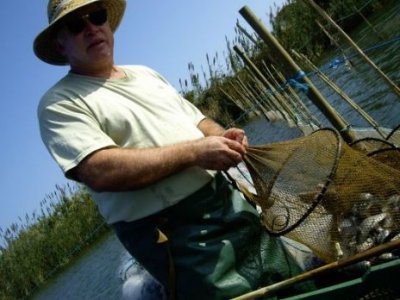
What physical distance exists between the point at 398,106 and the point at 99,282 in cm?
762

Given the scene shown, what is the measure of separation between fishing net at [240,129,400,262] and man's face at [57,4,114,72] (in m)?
1.16

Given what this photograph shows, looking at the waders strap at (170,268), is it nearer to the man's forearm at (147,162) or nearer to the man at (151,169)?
the man at (151,169)

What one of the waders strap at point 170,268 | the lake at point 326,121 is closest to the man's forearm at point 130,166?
the waders strap at point 170,268

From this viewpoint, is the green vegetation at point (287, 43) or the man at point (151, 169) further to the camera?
the green vegetation at point (287, 43)

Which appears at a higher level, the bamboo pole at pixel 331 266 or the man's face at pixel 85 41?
the man's face at pixel 85 41

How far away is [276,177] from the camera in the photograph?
258 centimetres

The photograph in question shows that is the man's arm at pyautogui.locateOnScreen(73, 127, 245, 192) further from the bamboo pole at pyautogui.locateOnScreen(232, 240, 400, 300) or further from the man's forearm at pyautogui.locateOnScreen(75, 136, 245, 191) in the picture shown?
the bamboo pole at pyautogui.locateOnScreen(232, 240, 400, 300)

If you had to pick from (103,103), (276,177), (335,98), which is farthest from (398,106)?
(103,103)

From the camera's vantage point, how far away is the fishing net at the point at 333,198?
7.48ft

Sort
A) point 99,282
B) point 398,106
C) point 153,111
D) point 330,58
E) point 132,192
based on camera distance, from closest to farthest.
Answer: point 132,192 < point 153,111 < point 398,106 < point 99,282 < point 330,58

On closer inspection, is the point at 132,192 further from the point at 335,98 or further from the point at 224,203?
the point at 335,98

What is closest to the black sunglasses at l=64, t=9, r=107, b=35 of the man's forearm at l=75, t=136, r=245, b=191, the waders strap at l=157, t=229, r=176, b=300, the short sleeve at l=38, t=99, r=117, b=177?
the short sleeve at l=38, t=99, r=117, b=177

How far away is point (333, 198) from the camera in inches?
Answer: 92.2

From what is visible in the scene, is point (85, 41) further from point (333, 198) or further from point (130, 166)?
point (333, 198)
